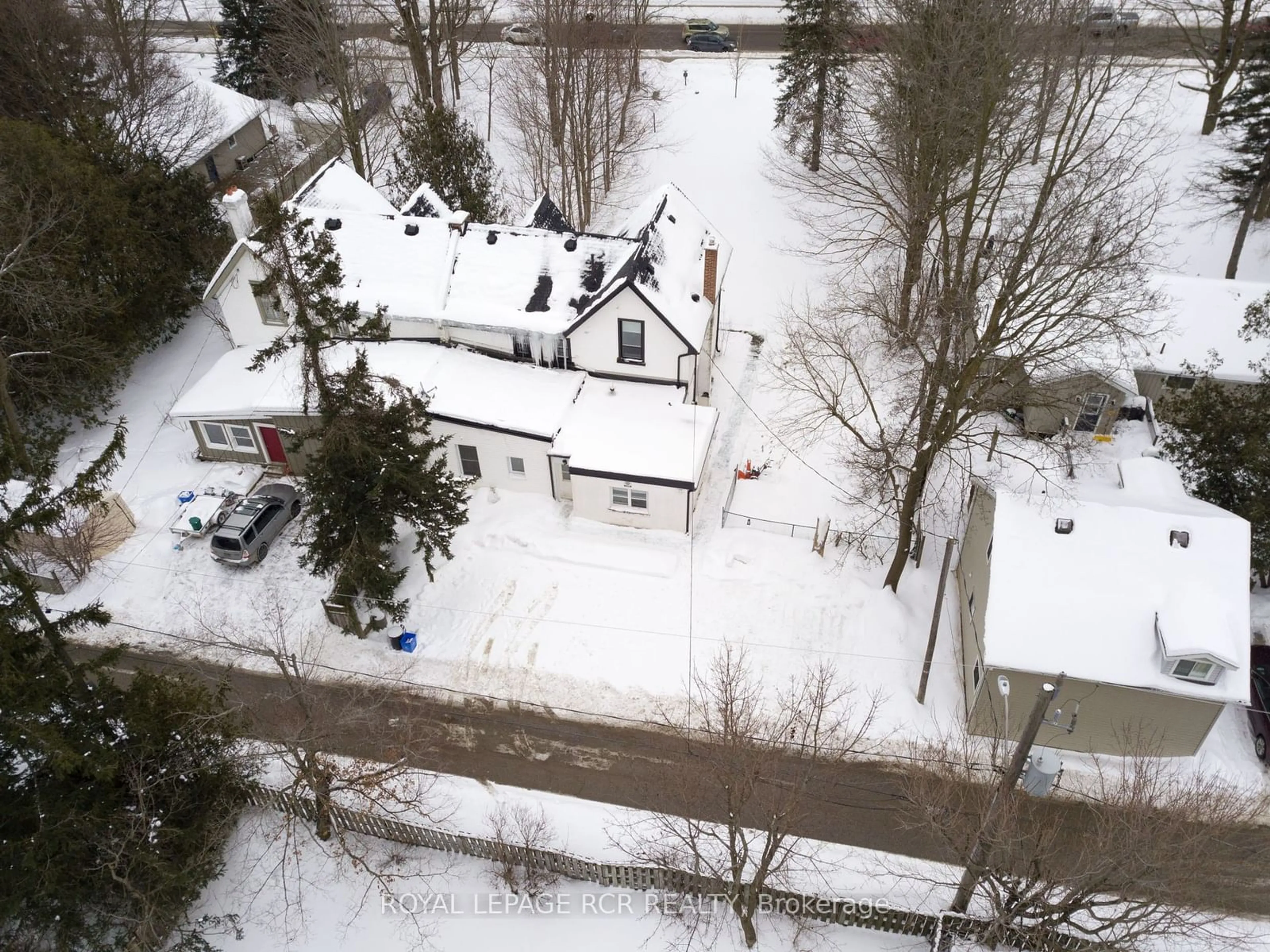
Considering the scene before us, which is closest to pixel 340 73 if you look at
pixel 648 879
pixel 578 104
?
pixel 578 104

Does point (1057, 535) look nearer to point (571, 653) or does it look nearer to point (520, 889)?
point (571, 653)

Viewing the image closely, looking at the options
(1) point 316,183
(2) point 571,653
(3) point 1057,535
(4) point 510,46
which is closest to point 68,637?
(2) point 571,653

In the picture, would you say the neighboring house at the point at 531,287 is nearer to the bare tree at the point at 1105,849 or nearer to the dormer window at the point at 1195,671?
the bare tree at the point at 1105,849

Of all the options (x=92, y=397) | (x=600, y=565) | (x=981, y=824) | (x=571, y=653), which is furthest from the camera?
(x=92, y=397)

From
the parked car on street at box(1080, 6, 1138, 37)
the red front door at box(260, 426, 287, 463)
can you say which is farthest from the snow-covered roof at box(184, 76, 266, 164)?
the parked car on street at box(1080, 6, 1138, 37)

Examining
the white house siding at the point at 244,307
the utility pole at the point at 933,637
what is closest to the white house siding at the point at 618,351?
the utility pole at the point at 933,637
